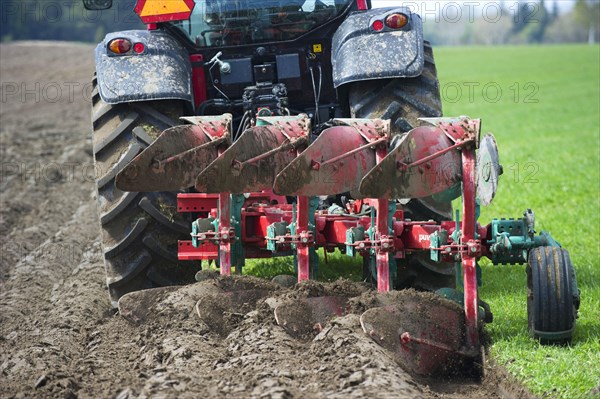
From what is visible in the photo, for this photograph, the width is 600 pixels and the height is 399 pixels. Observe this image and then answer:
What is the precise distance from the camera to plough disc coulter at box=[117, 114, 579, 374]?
4.89m

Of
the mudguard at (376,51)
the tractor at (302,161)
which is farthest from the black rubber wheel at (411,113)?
the mudguard at (376,51)

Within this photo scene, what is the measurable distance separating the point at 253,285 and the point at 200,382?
126 cm

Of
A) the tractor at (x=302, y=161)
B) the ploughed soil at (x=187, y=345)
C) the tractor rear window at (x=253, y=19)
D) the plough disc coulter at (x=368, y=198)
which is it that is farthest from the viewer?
the tractor rear window at (x=253, y=19)

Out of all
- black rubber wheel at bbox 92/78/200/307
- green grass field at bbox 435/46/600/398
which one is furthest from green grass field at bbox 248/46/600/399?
black rubber wheel at bbox 92/78/200/307

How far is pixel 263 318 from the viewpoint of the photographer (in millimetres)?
5039

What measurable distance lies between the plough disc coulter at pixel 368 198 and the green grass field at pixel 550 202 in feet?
0.88

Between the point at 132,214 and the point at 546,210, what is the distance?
223 inches

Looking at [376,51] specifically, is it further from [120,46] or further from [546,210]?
[546,210]

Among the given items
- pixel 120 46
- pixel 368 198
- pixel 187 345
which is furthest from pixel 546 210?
pixel 187 345

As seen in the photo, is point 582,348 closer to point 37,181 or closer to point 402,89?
point 402,89

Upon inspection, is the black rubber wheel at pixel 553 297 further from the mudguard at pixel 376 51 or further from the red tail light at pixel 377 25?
the red tail light at pixel 377 25

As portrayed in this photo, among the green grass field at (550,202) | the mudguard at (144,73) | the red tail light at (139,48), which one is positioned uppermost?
the red tail light at (139,48)

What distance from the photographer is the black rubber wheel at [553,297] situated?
16.6 feet

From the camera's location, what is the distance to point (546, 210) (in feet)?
34.4
